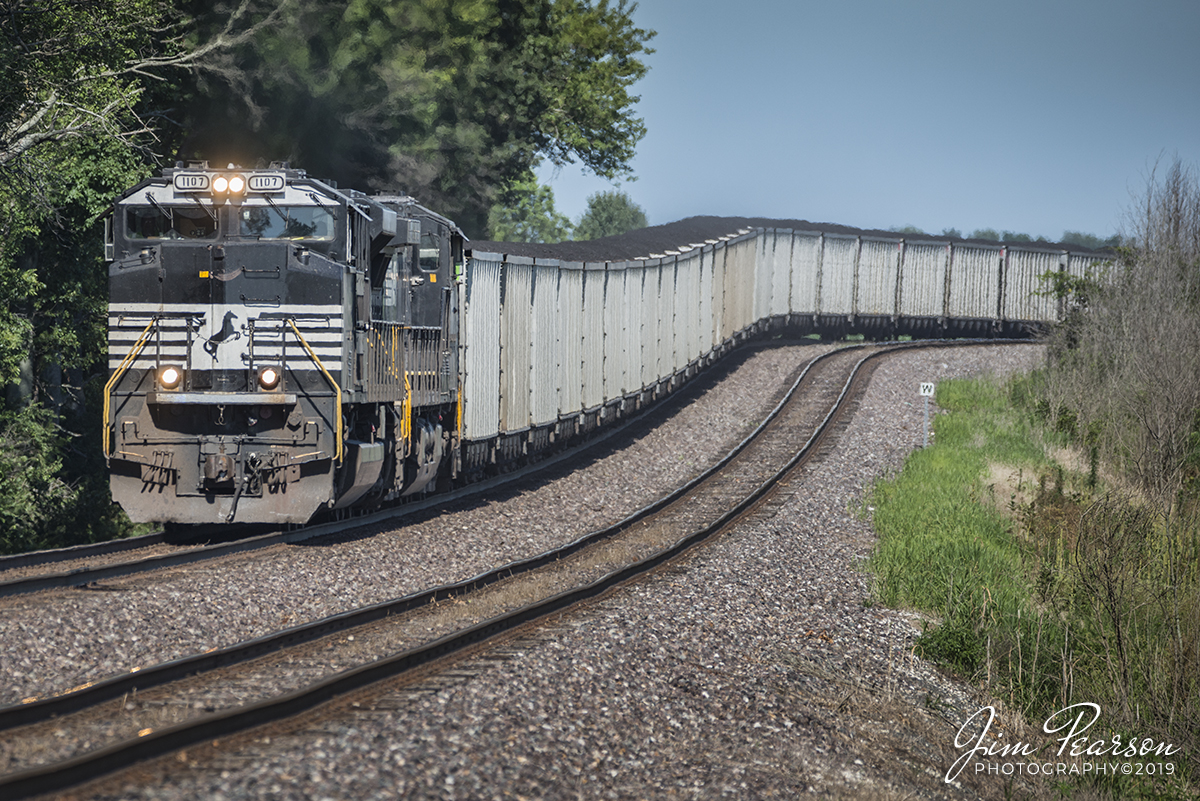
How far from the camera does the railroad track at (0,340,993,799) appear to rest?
5355 mm

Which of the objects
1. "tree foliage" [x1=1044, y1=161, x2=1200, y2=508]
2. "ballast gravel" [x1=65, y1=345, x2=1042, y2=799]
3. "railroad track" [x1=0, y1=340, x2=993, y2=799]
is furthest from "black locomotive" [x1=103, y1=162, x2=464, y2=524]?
"tree foliage" [x1=1044, y1=161, x2=1200, y2=508]

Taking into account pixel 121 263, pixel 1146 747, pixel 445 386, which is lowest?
pixel 1146 747

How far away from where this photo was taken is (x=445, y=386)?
15172 mm

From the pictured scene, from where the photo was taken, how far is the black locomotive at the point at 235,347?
11180mm

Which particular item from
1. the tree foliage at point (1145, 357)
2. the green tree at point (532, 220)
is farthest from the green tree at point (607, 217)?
the tree foliage at point (1145, 357)

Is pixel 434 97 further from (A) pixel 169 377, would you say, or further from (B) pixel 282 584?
(B) pixel 282 584

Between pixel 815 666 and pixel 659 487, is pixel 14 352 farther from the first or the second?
pixel 815 666

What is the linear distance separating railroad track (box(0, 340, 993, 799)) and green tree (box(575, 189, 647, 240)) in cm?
8723

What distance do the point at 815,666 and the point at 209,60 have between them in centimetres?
2240

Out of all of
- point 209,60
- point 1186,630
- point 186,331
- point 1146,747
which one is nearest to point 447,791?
point 1146,747

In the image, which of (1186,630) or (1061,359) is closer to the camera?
(1186,630)

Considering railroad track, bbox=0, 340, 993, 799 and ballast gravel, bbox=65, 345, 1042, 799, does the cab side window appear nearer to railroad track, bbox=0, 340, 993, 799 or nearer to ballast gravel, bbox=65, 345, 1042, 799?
railroad track, bbox=0, 340, 993, 799

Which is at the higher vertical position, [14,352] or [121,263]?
[121,263]
